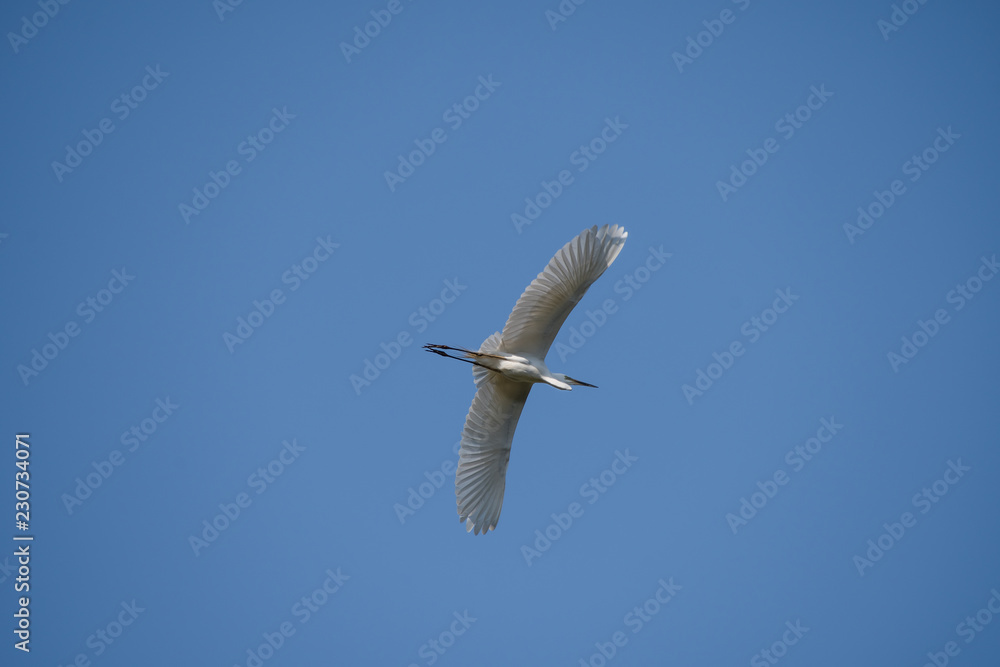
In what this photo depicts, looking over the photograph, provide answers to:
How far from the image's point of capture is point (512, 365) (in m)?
10.5

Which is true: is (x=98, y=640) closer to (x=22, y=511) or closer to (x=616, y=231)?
(x=22, y=511)

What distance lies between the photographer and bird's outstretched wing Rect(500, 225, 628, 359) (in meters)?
9.84

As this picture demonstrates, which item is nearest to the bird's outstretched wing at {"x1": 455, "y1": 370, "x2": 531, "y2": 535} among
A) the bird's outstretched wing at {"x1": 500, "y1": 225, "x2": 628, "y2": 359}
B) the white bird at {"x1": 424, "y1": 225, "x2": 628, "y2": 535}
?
the white bird at {"x1": 424, "y1": 225, "x2": 628, "y2": 535}

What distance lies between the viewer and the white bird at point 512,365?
9.90 metres

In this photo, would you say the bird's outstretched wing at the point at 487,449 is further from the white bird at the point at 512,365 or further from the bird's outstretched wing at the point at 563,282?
the bird's outstretched wing at the point at 563,282

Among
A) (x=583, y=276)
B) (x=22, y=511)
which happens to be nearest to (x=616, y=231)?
(x=583, y=276)

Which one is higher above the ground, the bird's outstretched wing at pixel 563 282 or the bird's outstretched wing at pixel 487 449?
the bird's outstretched wing at pixel 563 282

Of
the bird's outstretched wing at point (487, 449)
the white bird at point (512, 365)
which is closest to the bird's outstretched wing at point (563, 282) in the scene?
the white bird at point (512, 365)

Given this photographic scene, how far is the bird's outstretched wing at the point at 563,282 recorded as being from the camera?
9.84m

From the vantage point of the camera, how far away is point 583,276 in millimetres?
9953

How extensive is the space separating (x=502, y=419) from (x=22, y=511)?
7.08 m

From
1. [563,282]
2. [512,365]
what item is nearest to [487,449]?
[512,365]

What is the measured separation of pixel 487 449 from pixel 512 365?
1136 millimetres

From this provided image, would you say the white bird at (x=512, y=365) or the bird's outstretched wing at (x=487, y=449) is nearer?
the white bird at (x=512, y=365)
